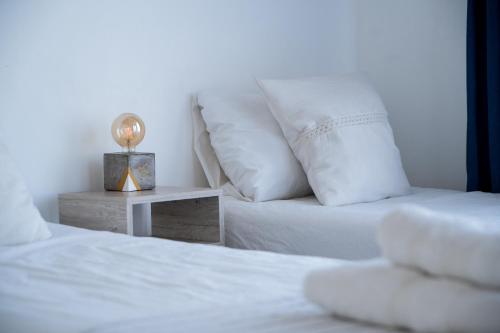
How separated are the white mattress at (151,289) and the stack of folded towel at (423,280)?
0.15 feet

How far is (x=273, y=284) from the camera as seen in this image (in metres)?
1.38

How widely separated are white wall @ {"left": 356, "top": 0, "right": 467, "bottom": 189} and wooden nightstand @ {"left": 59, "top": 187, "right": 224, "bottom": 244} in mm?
1344

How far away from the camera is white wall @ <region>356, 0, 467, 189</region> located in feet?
11.0

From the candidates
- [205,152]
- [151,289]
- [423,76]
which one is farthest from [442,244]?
[423,76]

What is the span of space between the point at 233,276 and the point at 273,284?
11cm

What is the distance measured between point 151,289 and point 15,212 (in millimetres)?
686

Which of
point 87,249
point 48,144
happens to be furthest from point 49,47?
point 87,249

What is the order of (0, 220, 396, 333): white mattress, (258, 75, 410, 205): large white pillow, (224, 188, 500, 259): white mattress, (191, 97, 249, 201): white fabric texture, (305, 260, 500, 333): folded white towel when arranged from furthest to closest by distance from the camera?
(191, 97, 249, 201): white fabric texture, (258, 75, 410, 205): large white pillow, (224, 188, 500, 259): white mattress, (0, 220, 396, 333): white mattress, (305, 260, 500, 333): folded white towel

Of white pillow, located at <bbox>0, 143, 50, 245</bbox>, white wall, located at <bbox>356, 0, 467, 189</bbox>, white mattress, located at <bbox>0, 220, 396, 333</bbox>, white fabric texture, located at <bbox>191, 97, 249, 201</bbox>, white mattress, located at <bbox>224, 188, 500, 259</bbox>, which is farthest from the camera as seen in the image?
white wall, located at <bbox>356, 0, 467, 189</bbox>

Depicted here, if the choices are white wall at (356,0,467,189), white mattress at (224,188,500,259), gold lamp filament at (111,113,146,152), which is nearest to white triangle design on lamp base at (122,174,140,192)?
gold lamp filament at (111,113,146,152)

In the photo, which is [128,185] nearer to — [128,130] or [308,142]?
[128,130]

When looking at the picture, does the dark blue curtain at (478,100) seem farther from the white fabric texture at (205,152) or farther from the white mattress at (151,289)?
the white mattress at (151,289)

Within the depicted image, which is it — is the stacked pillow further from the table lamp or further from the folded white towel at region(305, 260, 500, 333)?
the folded white towel at region(305, 260, 500, 333)

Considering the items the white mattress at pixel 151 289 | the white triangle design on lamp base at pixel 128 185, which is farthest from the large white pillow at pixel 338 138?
the white mattress at pixel 151 289
